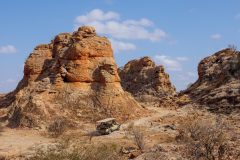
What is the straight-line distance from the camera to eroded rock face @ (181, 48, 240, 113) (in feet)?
91.2

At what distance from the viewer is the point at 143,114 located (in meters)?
26.7

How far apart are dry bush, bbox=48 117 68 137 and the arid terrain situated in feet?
0.16

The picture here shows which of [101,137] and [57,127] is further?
[57,127]

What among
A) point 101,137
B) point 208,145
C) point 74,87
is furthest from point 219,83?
point 208,145

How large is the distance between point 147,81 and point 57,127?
19.8 metres

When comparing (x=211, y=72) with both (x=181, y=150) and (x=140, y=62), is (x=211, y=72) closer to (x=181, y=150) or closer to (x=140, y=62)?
(x=140, y=62)

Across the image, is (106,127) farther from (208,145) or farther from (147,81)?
(147,81)

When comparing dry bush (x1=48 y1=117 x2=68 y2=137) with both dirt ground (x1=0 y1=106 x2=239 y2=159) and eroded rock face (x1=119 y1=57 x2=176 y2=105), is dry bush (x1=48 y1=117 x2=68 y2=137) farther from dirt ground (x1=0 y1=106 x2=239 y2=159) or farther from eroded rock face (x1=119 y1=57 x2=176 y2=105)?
eroded rock face (x1=119 y1=57 x2=176 y2=105)

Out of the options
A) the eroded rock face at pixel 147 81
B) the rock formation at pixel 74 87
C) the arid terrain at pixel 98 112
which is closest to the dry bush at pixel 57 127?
the arid terrain at pixel 98 112

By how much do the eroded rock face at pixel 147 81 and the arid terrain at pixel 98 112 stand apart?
236 inches

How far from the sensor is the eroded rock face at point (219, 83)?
2780cm

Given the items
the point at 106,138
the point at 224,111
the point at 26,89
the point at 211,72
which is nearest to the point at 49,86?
the point at 26,89

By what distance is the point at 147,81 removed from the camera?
4159 centimetres

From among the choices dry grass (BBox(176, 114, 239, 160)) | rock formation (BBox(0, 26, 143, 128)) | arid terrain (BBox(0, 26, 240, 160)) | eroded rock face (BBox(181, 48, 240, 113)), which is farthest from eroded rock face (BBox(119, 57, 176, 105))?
dry grass (BBox(176, 114, 239, 160))
